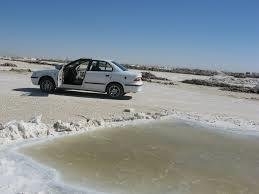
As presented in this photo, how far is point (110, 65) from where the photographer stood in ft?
61.9

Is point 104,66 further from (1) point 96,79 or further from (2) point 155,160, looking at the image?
(2) point 155,160

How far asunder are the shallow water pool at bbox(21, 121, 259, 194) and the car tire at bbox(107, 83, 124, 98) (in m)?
5.96

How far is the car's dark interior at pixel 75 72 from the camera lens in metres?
18.8

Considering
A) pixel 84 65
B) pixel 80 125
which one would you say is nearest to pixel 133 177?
pixel 80 125

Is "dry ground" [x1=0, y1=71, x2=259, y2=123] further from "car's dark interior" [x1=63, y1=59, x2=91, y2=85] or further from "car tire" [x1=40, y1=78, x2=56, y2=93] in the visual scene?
"car's dark interior" [x1=63, y1=59, x2=91, y2=85]

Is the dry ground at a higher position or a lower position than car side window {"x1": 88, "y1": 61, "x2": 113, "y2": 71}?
lower

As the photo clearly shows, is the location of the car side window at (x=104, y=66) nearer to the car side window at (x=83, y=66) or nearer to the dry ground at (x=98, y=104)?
the car side window at (x=83, y=66)

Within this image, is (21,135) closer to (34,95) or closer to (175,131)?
(175,131)

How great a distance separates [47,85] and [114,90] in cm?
263

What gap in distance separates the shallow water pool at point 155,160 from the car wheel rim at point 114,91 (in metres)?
5.98

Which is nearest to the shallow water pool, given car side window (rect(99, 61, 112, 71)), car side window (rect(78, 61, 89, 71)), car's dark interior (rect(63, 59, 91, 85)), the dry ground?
the dry ground

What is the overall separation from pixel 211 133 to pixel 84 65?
25.6 feet

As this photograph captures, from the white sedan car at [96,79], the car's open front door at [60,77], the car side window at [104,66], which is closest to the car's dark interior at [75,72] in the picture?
the white sedan car at [96,79]

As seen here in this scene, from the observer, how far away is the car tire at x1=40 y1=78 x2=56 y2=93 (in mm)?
18812
